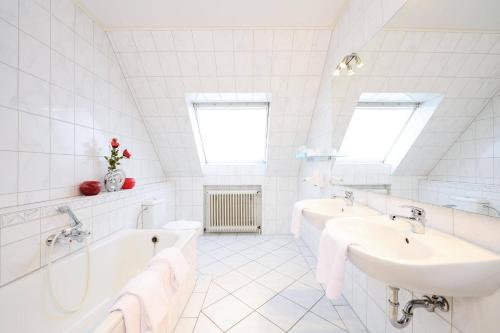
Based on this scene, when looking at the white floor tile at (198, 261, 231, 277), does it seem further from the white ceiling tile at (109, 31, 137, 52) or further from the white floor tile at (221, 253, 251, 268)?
the white ceiling tile at (109, 31, 137, 52)

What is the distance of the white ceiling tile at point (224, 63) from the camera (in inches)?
80.6

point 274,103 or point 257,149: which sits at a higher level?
point 274,103

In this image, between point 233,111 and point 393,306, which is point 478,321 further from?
point 233,111

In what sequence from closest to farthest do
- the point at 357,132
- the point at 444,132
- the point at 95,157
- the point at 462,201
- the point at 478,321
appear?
the point at 478,321
the point at 462,201
the point at 444,132
the point at 357,132
the point at 95,157

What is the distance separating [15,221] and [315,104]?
8.71ft

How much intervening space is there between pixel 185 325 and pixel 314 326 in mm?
915

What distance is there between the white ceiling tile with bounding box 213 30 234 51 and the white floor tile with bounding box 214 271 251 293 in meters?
2.33

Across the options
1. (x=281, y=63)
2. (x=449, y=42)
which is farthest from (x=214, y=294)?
(x=281, y=63)

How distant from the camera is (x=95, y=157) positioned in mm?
1745

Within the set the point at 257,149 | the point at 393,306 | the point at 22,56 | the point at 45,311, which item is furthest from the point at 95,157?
the point at 393,306

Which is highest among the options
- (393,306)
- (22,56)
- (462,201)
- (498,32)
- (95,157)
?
(22,56)

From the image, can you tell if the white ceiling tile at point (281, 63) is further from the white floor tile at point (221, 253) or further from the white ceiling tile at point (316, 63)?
the white floor tile at point (221, 253)

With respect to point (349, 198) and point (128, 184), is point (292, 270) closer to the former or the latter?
point (349, 198)

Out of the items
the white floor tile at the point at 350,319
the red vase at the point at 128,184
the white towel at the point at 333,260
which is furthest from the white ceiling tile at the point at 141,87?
the white floor tile at the point at 350,319
